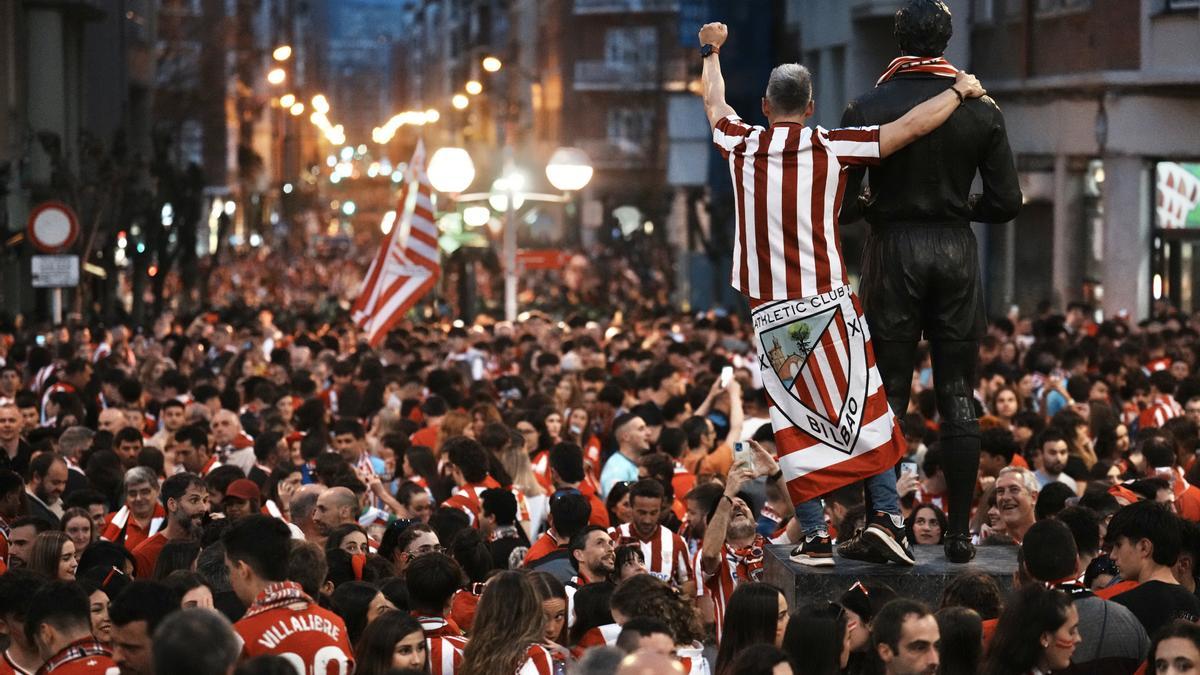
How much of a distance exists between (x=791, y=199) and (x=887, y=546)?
4.85ft

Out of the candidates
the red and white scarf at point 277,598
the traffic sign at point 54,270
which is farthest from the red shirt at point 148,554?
the traffic sign at point 54,270

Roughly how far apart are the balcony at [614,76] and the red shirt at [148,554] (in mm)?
66251

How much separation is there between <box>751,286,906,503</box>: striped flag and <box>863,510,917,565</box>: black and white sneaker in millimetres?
216

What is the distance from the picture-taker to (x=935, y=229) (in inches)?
346

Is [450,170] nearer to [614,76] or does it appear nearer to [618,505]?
[618,505]

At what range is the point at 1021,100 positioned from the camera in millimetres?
34062

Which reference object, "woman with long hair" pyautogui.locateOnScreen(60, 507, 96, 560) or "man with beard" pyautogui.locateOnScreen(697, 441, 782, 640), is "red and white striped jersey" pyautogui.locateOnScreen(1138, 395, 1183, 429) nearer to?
"man with beard" pyautogui.locateOnScreen(697, 441, 782, 640)

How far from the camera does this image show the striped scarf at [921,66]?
8.77 metres

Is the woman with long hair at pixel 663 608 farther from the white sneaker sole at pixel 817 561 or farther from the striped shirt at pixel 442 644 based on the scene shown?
the white sneaker sole at pixel 817 561

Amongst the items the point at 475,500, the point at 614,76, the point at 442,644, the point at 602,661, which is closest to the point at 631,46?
the point at 614,76

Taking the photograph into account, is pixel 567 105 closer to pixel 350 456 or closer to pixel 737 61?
pixel 737 61

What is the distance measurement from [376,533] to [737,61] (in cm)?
Answer: 3664

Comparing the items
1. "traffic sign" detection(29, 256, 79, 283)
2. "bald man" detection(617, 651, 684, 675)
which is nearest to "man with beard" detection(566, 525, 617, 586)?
"bald man" detection(617, 651, 684, 675)

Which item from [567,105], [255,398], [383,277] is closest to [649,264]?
[567,105]
